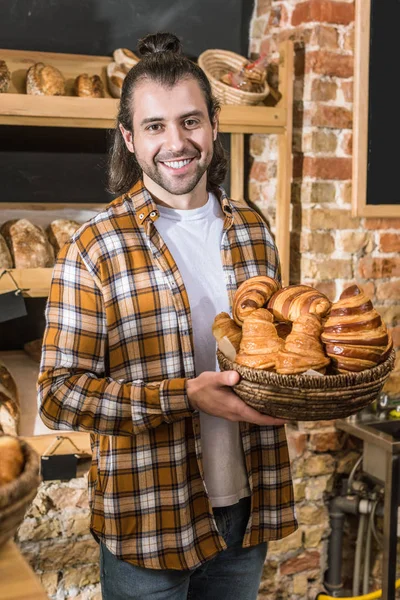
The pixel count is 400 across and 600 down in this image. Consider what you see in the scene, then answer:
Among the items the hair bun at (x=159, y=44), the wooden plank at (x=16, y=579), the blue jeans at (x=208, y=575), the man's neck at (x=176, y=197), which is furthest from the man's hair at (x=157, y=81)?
the wooden plank at (x=16, y=579)

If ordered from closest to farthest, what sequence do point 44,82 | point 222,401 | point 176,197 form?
point 222,401
point 176,197
point 44,82

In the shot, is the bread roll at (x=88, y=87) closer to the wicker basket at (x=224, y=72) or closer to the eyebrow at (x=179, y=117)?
the wicker basket at (x=224, y=72)

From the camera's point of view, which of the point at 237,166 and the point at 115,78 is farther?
the point at 237,166

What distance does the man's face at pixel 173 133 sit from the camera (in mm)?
1514

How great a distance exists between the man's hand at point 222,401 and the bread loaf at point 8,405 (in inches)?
38.1

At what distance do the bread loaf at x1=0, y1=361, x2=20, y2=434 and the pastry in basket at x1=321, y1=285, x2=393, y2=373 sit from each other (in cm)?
119

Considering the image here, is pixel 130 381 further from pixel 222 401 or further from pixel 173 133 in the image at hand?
pixel 173 133

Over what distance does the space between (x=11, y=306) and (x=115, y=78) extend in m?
0.82

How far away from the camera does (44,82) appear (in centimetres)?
224

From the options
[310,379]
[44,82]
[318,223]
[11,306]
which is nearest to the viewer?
[310,379]

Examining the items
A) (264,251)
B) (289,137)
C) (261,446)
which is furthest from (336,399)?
(289,137)

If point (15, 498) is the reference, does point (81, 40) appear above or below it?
above

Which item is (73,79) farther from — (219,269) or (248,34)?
(219,269)

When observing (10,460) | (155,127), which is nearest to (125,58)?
(155,127)
